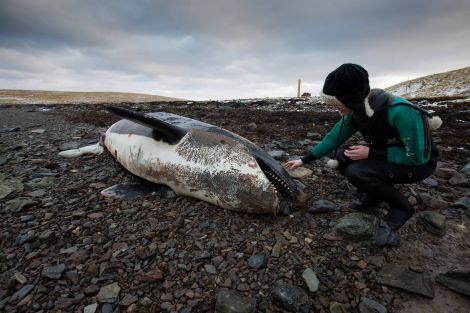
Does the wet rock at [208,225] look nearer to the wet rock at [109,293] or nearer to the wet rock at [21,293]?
the wet rock at [109,293]

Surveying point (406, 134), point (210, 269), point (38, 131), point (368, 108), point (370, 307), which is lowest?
point (370, 307)

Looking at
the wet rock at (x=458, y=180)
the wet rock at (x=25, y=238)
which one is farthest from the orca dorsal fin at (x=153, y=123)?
the wet rock at (x=458, y=180)

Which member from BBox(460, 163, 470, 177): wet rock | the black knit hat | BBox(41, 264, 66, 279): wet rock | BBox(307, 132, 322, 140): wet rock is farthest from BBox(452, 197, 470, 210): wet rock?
BBox(41, 264, 66, 279): wet rock

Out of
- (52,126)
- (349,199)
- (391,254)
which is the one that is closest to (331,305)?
(391,254)

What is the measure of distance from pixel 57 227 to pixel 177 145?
151 cm

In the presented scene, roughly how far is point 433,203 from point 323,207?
1293mm

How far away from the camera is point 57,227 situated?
9.34 ft

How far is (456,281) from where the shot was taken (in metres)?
2.17

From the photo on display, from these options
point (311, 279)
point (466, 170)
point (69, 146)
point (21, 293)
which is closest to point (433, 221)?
point (311, 279)

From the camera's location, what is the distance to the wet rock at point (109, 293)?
2057 millimetres

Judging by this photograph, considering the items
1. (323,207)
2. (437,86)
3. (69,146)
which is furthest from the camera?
(437,86)

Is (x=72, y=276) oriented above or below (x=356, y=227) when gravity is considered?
below

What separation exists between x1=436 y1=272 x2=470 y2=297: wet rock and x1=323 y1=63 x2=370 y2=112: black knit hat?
1555 mm

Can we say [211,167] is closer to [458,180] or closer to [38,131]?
[458,180]
